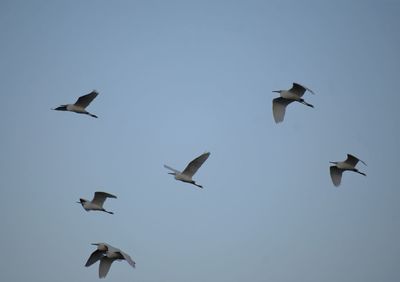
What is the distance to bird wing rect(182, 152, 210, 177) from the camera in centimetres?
3431

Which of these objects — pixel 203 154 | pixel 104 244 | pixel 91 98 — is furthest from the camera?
pixel 91 98

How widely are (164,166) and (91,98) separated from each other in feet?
19.3

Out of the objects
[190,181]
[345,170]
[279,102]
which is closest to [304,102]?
[279,102]

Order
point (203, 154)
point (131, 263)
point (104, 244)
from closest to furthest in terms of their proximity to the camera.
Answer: point (131, 263)
point (203, 154)
point (104, 244)

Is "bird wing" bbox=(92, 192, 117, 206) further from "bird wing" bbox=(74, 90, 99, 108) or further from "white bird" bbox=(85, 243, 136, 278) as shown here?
"bird wing" bbox=(74, 90, 99, 108)

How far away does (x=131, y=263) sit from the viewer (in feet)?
100

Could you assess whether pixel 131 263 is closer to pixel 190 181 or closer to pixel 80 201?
pixel 190 181

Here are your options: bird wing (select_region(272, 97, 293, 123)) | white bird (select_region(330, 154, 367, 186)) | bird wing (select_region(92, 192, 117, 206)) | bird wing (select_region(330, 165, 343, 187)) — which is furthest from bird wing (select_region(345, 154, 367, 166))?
bird wing (select_region(92, 192, 117, 206))

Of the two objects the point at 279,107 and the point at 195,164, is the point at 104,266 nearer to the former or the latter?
the point at 195,164

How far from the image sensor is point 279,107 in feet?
135

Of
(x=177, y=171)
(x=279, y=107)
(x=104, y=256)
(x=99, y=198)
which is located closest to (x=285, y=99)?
(x=279, y=107)

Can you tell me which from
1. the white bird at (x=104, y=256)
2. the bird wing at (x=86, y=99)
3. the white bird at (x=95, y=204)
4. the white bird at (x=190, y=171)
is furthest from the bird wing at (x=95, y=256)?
the bird wing at (x=86, y=99)

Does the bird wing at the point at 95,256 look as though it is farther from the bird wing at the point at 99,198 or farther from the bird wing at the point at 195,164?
the bird wing at the point at 195,164

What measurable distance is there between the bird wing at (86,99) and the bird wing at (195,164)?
7001 mm
